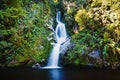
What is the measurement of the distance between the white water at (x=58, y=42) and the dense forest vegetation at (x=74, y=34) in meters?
0.41

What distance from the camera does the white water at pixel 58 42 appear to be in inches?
640

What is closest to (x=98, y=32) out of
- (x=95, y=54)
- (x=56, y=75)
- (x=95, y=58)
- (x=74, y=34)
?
(x=95, y=54)

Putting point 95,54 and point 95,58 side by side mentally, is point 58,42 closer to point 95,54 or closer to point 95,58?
point 95,54

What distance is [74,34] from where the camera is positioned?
17.8 meters

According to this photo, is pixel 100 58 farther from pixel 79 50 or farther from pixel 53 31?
pixel 53 31

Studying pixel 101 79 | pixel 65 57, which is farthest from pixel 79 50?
pixel 101 79

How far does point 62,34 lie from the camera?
60.1 ft

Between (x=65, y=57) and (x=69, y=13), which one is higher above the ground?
(x=69, y=13)

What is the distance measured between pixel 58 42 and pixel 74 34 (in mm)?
1323

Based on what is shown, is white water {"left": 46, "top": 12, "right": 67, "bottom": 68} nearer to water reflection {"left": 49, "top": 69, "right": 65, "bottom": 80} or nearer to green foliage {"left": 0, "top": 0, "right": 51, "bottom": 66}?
green foliage {"left": 0, "top": 0, "right": 51, "bottom": 66}

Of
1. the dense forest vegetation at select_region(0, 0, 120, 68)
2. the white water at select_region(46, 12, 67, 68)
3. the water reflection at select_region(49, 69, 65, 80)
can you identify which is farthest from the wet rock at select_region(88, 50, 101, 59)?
the water reflection at select_region(49, 69, 65, 80)

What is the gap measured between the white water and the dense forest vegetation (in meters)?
0.41

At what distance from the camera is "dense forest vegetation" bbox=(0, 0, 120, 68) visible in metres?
15.5

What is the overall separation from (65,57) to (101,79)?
576 centimetres
